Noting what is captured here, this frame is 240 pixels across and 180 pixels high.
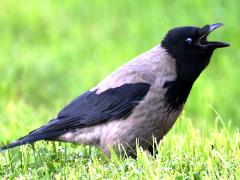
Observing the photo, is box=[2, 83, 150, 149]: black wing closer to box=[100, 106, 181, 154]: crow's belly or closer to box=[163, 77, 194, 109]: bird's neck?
box=[100, 106, 181, 154]: crow's belly

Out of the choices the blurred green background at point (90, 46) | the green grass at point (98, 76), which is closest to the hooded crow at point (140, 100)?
the green grass at point (98, 76)

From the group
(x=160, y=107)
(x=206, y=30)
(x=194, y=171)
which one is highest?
(x=206, y=30)

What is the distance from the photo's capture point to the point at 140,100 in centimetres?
626

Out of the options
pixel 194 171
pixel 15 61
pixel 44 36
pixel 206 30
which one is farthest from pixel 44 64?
pixel 194 171

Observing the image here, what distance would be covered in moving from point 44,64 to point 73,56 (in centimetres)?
57

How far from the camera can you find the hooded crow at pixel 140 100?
6.20 meters

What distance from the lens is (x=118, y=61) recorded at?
1093cm

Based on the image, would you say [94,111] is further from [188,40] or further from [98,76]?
[98,76]

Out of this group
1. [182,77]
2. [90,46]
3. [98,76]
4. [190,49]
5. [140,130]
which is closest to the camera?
[140,130]

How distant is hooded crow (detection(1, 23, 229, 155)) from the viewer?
6195mm

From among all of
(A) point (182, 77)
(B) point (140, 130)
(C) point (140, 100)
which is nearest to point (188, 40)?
(A) point (182, 77)

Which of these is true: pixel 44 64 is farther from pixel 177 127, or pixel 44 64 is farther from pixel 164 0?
pixel 177 127

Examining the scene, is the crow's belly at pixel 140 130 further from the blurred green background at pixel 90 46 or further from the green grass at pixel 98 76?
the blurred green background at pixel 90 46

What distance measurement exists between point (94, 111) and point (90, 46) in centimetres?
546
